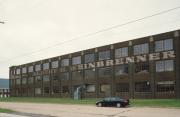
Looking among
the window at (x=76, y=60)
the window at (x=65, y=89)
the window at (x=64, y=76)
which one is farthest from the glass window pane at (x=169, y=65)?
the window at (x=64, y=76)

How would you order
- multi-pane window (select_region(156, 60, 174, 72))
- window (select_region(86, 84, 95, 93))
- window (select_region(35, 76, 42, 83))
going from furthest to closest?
1. window (select_region(35, 76, 42, 83))
2. window (select_region(86, 84, 95, 93))
3. multi-pane window (select_region(156, 60, 174, 72))

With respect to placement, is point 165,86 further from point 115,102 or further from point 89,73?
point 89,73

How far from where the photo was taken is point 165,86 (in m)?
55.6

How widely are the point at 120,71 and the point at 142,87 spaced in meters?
6.45

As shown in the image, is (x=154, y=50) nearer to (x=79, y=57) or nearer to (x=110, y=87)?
(x=110, y=87)

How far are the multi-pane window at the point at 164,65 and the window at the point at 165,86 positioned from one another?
7.20ft

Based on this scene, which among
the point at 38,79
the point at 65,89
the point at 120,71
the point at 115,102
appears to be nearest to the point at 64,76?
the point at 65,89

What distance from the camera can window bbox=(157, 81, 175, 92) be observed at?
2143 inches

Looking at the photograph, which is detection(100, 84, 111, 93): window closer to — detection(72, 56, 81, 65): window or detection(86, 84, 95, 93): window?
detection(86, 84, 95, 93): window

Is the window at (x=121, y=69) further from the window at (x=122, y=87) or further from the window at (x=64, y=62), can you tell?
the window at (x=64, y=62)

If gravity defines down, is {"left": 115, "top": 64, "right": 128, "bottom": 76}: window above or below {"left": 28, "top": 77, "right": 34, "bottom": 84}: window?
above

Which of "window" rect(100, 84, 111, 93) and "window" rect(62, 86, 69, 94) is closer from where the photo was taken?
"window" rect(100, 84, 111, 93)

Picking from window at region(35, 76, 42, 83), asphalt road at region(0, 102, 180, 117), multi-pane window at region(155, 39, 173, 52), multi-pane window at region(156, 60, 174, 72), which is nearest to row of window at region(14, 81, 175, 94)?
multi-pane window at region(156, 60, 174, 72)

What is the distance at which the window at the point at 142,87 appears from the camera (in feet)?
192
